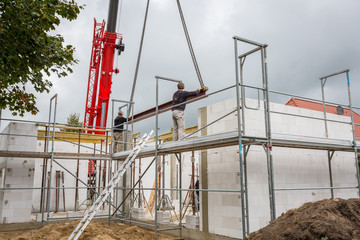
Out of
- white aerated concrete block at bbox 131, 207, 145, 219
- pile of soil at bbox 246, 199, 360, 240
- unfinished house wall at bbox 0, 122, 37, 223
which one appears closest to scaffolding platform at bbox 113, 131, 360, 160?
pile of soil at bbox 246, 199, 360, 240

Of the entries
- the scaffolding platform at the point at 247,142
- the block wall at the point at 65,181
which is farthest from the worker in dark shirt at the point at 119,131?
the scaffolding platform at the point at 247,142

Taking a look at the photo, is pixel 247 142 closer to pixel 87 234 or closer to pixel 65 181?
pixel 87 234

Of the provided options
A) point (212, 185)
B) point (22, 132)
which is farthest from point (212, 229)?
point (22, 132)

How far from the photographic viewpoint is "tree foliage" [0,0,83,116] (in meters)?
6.77

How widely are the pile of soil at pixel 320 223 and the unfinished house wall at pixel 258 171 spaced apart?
82.8 inches

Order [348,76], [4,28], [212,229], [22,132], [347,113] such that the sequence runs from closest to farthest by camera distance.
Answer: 1. [4,28]
2. [212,229]
3. [348,76]
4. [22,132]
5. [347,113]

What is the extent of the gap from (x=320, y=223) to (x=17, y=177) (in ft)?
31.3

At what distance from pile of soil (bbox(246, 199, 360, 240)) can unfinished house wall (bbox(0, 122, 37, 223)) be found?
27.3ft

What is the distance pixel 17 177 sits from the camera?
34.5ft

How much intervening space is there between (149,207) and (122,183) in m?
2.09

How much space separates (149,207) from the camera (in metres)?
13.6

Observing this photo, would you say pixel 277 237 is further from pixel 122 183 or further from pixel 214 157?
pixel 122 183

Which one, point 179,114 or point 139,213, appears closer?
point 179,114

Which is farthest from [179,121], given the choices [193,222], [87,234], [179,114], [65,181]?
[65,181]
